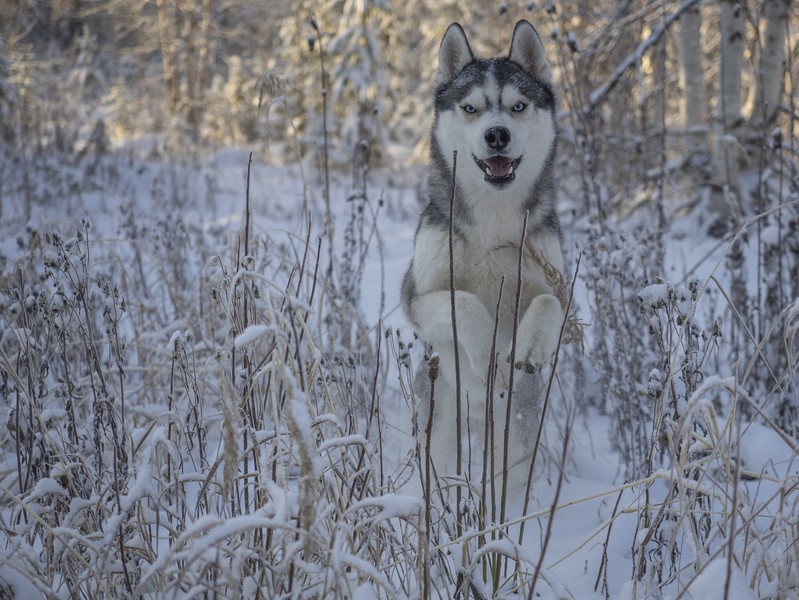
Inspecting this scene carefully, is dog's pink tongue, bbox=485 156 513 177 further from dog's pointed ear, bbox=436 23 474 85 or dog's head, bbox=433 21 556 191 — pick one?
dog's pointed ear, bbox=436 23 474 85

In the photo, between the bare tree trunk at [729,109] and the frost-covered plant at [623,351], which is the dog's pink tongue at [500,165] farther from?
the bare tree trunk at [729,109]

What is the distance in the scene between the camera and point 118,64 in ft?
80.5

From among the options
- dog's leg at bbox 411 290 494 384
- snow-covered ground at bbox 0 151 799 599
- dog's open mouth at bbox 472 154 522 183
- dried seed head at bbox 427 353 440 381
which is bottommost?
snow-covered ground at bbox 0 151 799 599

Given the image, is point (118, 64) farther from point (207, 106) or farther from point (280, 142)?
point (280, 142)

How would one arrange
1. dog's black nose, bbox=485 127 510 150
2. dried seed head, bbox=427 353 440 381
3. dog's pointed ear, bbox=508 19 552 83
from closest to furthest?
dried seed head, bbox=427 353 440 381, dog's black nose, bbox=485 127 510 150, dog's pointed ear, bbox=508 19 552 83

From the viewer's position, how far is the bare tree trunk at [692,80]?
6531mm

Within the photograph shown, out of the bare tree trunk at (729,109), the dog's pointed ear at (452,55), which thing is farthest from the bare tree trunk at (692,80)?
the dog's pointed ear at (452,55)

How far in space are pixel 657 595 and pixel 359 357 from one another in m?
2.04

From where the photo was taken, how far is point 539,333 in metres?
2.36

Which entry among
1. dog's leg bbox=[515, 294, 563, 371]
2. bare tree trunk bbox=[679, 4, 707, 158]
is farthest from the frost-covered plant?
bare tree trunk bbox=[679, 4, 707, 158]

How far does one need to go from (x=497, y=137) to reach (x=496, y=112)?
0.60 ft

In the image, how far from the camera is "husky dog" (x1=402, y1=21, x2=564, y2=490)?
8.70 feet

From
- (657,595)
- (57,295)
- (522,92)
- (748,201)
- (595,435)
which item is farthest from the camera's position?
(748,201)

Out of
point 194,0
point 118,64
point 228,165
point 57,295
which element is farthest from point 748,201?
point 118,64
